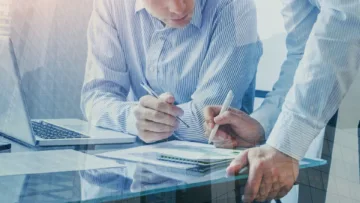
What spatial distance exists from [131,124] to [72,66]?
0.28 metres

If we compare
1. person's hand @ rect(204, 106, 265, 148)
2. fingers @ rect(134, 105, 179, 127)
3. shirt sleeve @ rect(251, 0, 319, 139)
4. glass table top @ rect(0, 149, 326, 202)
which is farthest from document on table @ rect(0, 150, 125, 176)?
shirt sleeve @ rect(251, 0, 319, 139)

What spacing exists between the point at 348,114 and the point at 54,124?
754mm

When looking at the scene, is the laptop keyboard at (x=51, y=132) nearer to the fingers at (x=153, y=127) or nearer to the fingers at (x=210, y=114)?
the fingers at (x=153, y=127)

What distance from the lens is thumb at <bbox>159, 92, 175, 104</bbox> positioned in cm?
132

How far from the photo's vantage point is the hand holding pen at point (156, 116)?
1312 millimetres

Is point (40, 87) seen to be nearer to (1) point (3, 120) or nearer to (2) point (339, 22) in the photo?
(1) point (3, 120)

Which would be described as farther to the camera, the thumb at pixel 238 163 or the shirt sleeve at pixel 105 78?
the shirt sleeve at pixel 105 78

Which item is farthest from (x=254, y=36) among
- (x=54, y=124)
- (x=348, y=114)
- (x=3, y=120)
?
(x=3, y=120)

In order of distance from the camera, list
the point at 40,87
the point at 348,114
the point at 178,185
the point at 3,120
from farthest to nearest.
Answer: the point at 40,87
the point at 3,120
the point at 348,114
the point at 178,185

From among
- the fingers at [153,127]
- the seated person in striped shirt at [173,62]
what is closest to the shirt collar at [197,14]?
the seated person in striped shirt at [173,62]

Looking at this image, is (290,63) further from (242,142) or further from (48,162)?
(48,162)

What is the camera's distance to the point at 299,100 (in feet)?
4.15

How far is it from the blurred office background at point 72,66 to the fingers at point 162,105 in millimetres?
193

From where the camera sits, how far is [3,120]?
57.7 inches
